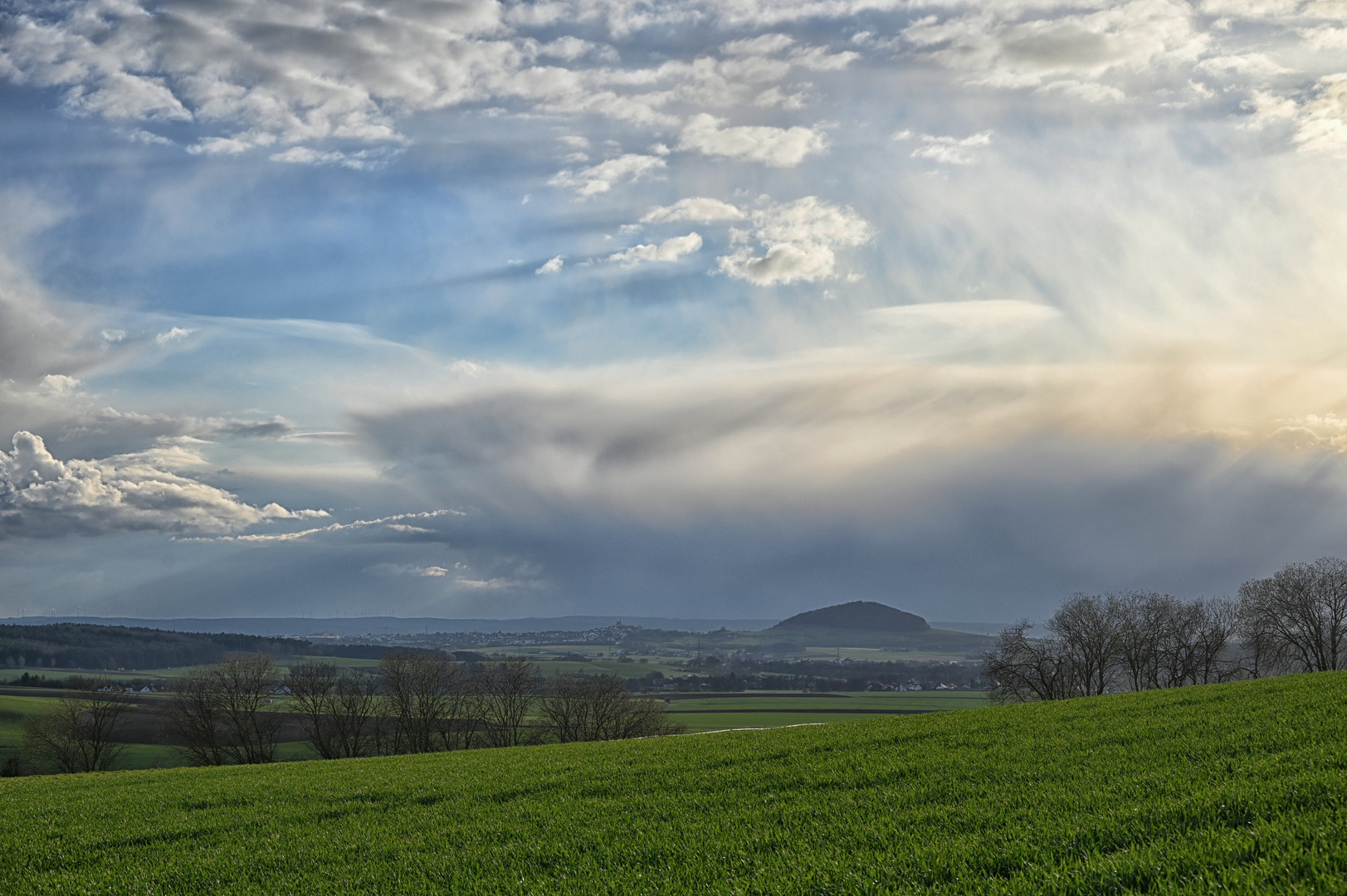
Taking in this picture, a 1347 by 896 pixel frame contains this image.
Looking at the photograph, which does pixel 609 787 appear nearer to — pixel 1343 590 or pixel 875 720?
pixel 875 720

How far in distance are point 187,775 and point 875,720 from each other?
2780 cm

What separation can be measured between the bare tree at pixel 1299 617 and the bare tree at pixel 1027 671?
20288mm

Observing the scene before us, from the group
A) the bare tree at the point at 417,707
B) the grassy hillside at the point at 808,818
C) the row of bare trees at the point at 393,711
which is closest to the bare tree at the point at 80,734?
the row of bare trees at the point at 393,711

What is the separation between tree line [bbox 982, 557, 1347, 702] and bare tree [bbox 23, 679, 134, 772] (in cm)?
9928

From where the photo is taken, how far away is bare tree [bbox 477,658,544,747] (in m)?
94.6

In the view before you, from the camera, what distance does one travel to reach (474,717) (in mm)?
97750

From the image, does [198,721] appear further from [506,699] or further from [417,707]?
[506,699]

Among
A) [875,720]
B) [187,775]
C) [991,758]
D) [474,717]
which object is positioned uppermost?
[991,758]

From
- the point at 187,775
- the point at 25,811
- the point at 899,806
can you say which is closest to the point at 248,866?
the point at 899,806

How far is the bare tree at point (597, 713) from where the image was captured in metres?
98.6

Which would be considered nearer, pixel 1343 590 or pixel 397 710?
pixel 1343 590

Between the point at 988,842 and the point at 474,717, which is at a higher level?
the point at 988,842

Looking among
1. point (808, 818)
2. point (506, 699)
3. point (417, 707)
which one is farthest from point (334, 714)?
point (808, 818)

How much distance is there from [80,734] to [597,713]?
191 feet
